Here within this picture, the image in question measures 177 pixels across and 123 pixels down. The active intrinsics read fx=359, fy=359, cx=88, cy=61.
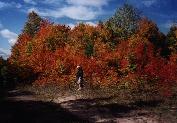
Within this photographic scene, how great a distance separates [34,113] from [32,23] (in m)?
61.1

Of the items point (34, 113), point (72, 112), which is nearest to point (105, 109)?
point (72, 112)

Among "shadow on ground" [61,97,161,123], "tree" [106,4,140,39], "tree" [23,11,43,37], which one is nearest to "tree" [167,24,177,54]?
"tree" [106,4,140,39]

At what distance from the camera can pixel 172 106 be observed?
27.6 metres

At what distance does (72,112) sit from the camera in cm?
2408

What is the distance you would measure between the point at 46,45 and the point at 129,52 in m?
15.7

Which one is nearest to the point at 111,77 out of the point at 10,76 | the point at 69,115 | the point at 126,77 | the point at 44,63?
the point at 126,77

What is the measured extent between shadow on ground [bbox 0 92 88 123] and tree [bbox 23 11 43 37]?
5210 cm

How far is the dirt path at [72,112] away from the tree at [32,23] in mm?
52028

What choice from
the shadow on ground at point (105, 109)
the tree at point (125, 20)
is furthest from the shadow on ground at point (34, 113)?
the tree at point (125, 20)

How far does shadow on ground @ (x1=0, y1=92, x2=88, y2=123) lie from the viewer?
21109 millimetres

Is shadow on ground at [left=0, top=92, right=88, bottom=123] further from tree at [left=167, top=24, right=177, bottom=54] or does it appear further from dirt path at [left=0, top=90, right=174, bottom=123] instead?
tree at [left=167, top=24, right=177, bottom=54]

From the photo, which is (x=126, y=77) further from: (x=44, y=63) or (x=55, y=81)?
(x=44, y=63)

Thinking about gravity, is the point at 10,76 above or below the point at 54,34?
below

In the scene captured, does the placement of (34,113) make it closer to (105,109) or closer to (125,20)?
(105,109)
